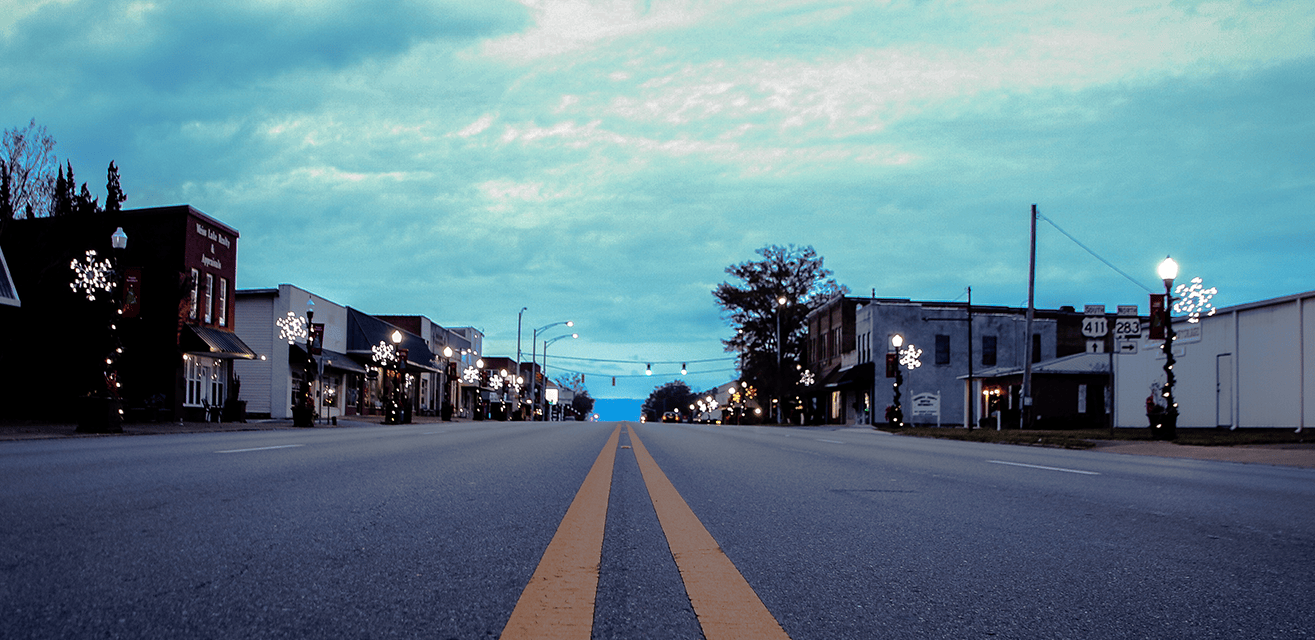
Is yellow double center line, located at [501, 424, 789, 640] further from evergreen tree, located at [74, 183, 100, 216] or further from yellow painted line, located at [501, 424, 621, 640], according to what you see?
evergreen tree, located at [74, 183, 100, 216]

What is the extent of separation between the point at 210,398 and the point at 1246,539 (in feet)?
129

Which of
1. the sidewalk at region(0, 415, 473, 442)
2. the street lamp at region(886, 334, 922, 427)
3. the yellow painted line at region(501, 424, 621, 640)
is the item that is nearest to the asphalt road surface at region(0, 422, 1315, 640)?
the yellow painted line at region(501, 424, 621, 640)

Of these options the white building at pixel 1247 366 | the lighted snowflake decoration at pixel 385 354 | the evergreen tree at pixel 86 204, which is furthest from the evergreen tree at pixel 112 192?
the white building at pixel 1247 366

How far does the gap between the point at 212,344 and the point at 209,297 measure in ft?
11.3

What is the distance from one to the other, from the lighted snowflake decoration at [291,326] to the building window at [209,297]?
2.72m

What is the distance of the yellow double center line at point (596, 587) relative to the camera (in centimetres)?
259

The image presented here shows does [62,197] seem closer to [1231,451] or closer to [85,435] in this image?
[85,435]

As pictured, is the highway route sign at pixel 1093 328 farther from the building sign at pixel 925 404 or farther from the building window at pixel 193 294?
the building window at pixel 193 294

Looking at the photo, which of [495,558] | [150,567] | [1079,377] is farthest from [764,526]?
[1079,377]

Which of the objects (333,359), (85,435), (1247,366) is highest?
(1247,366)

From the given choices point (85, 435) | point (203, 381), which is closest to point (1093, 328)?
point (85, 435)

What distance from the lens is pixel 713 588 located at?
3.18m

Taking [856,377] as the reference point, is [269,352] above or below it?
above

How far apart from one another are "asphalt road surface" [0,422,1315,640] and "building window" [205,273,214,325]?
107ft
